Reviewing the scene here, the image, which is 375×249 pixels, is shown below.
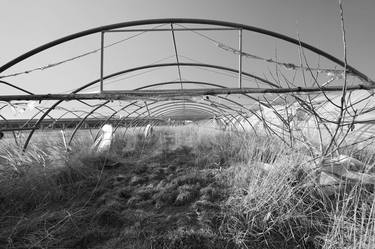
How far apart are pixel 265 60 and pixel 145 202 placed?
8.49 ft

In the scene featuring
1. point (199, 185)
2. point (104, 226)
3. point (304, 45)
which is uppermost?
point (304, 45)

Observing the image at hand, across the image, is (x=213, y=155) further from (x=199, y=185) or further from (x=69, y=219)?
(x=69, y=219)

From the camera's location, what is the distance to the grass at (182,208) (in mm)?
2518

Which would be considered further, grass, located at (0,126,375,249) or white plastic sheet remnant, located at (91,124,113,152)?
white plastic sheet remnant, located at (91,124,113,152)

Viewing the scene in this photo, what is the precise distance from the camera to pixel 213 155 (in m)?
6.04

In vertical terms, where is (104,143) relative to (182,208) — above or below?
above

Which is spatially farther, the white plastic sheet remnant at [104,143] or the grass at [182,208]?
the white plastic sheet remnant at [104,143]

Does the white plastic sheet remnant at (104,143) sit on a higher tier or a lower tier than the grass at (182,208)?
higher

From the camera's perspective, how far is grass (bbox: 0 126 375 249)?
252cm

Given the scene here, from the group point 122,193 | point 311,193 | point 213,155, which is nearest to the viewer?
point 311,193

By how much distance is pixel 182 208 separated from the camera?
3400mm

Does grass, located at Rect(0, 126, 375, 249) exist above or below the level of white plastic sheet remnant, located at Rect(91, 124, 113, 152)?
below

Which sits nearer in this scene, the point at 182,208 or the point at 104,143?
the point at 182,208

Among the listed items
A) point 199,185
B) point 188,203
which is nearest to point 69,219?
point 188,203
